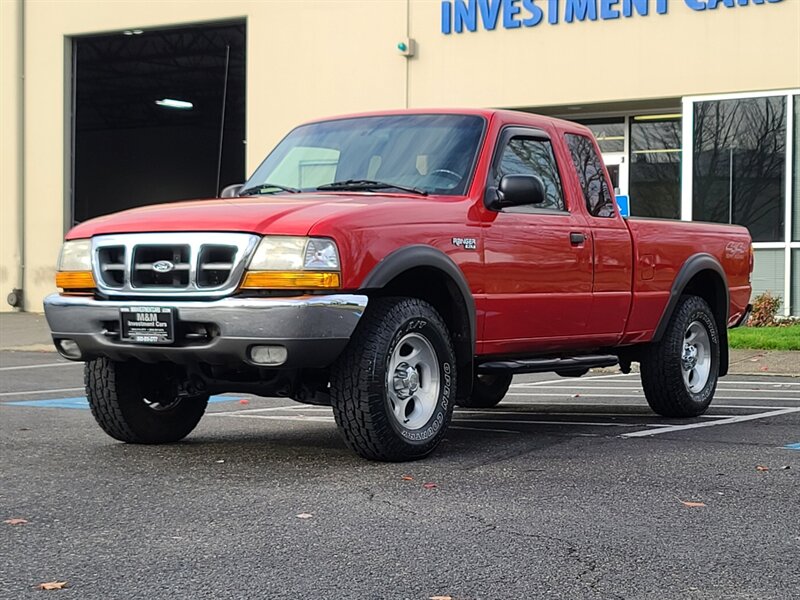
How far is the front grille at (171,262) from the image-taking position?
21.4ft

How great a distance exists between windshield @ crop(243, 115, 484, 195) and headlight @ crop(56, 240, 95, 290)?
1.31 m

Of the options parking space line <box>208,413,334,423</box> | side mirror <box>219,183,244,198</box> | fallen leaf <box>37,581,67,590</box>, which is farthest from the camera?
parking space line <box>208,413,334,423</box>

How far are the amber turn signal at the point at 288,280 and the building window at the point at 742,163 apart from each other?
14.4 m

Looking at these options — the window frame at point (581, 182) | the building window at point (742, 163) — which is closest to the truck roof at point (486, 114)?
the window frame at point (581, 182)

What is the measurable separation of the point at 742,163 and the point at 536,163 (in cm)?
1244

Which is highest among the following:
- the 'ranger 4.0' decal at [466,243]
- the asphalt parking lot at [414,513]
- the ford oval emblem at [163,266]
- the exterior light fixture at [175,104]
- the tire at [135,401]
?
the exterior light fixture at [175,104]

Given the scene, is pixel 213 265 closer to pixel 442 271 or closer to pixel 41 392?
pixel 442 271

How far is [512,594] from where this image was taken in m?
4.20

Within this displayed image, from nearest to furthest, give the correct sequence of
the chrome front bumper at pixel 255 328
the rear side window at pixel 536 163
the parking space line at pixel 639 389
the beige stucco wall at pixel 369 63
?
the chrome front bumper at pixel 255 328 < the rear side window at pixel 536 163 < the parking space line at pixel 639 389 < the beige stucco wall at pixel 369 63

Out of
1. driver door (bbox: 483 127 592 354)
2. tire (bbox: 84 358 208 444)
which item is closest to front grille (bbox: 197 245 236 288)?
tire (bbox: 84 358 208 444)

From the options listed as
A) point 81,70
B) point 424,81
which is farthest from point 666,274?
point 81,70

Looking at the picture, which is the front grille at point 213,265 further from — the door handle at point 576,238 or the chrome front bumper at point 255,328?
the door handle at point 576,238

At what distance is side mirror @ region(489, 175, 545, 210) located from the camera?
7414 mm

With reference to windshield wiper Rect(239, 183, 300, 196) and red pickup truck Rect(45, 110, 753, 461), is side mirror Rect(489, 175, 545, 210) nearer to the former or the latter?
red pickup truck Rect(45, 110, 753, 461)
